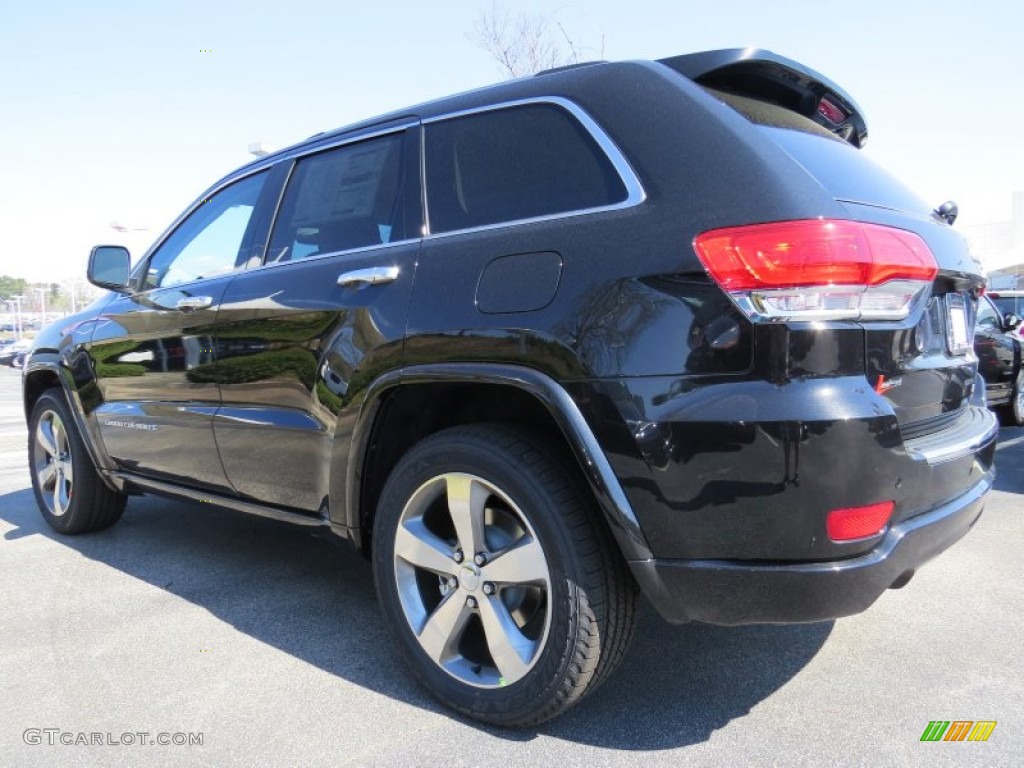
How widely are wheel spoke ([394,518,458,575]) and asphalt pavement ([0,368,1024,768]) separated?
0.46 meters

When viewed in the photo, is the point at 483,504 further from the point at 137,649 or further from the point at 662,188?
the point at 137,649

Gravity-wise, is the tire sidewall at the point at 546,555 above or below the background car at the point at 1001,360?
above

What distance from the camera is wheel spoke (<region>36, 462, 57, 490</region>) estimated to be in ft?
15.1

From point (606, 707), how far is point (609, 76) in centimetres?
188

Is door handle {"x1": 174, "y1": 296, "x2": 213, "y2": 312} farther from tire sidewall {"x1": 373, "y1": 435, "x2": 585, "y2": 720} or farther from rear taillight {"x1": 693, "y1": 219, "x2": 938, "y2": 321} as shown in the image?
rear taillight {"x1": 693, "y1": 219, "x2": 938, "y2": 321}

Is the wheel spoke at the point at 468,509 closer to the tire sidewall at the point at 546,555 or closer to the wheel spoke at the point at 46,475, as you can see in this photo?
the tire sidewall at the point at 546,555

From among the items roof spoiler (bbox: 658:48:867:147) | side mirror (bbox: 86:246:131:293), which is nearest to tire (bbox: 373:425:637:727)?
roof spoiler (bbox: 658:48:867:147)

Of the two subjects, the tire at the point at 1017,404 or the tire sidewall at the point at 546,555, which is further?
the tire at the point at 1017,404

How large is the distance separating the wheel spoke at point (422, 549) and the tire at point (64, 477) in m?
2.60

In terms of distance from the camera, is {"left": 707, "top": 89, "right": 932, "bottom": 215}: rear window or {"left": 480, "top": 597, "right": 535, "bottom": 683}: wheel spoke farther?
{"left": 480, "top": 597, "right": 535, "bottom": 683}: wheel spoke

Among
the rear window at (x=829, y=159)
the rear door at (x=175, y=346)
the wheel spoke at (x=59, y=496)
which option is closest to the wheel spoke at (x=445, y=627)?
the rear door at (x=175, y=346)

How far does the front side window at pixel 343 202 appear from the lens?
279 centimetres

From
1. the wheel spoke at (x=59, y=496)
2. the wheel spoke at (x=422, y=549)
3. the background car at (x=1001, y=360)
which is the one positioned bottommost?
the background car at (x=1001, y=360)

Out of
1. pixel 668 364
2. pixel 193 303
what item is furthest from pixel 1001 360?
pixel 193 303
